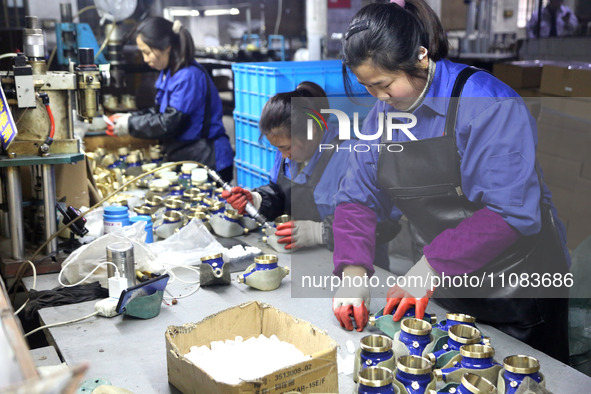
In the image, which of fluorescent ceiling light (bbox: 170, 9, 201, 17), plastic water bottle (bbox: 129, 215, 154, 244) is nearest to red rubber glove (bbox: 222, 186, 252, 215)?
plastic water bottle (bbox: 129, 215, 154, 244)

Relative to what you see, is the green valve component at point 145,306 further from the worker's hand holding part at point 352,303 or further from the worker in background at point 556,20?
the worker in background at point 556,20

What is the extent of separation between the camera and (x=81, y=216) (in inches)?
86.0

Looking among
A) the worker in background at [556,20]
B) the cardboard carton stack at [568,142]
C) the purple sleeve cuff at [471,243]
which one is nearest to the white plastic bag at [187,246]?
the purple sleeve cuff at [471,243]

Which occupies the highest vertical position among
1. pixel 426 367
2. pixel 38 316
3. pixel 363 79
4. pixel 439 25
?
pixel 439 25

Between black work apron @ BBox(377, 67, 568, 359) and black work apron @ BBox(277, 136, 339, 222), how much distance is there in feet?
2.27

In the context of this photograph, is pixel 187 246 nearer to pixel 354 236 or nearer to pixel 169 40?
pixel 354 236

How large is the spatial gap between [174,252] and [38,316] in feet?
1.77

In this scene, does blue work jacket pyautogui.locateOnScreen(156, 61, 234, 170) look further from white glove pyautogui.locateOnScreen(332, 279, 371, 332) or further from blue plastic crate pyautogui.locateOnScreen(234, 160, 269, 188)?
white glove pyautogui.locateOnScreen(332, 279, 371, 332)

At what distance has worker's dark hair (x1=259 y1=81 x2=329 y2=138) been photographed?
98.6 inches

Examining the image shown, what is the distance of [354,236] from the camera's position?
1.86 metres

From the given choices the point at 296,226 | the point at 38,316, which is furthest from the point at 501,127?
the point at 38,316

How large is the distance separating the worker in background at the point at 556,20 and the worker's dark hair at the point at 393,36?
6.71 m

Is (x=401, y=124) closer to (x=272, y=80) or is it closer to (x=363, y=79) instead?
(x=363, y=79)

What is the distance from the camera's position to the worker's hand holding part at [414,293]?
5.24 ft
